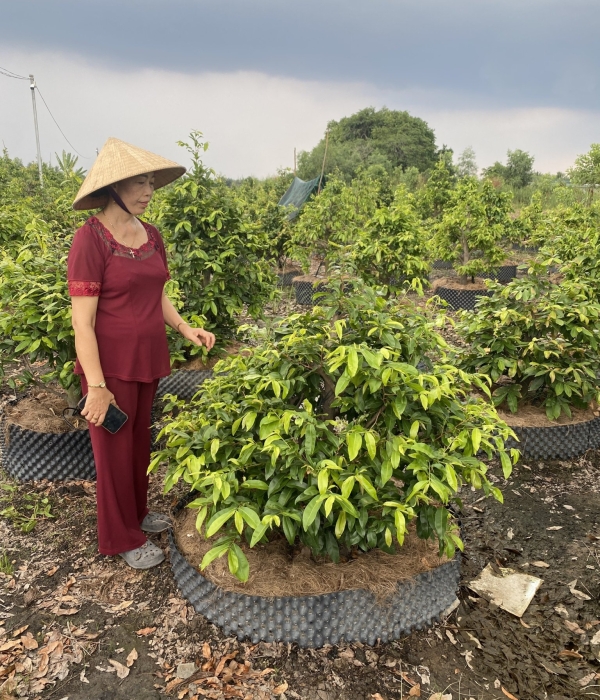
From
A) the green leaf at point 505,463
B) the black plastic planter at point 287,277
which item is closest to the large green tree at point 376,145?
the black plastic planter at point 287,277

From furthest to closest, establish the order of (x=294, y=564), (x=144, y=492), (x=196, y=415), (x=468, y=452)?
(x=144, y=492) < (x=196, y=415) < (x=294, y=564) < (x=468, y=452)

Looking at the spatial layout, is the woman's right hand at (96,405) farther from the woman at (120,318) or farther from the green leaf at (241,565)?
the green leaf at (241,565)

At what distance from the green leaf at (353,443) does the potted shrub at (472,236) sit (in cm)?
694

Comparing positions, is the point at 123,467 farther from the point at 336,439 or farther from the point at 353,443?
the point at 353,443

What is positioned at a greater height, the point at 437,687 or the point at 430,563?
the point at 430,563

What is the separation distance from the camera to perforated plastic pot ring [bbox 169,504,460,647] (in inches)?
85.2

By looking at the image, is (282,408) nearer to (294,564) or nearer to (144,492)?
(294,564)

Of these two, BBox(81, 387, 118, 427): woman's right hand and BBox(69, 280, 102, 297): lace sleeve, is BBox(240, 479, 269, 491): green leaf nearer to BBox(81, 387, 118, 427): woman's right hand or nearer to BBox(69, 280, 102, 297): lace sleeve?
BBox(81, 387, 118, 427): woman's right hand

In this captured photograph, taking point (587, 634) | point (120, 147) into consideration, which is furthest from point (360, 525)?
point (120, 147)

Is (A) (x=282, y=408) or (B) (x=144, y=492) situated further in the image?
(B) (x=144, y=492)

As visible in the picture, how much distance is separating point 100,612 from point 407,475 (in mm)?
1469

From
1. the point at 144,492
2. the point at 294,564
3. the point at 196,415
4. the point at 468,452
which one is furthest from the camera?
the point at 144,492

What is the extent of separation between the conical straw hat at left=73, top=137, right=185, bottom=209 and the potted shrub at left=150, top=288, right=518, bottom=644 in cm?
86

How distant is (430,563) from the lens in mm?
2424
